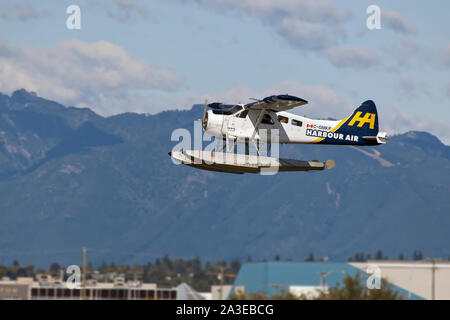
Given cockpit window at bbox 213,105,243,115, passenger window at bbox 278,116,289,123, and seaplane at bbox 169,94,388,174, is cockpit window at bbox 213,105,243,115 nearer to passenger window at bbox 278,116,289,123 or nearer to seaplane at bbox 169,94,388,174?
seaplane at bbox 169,94,388,174

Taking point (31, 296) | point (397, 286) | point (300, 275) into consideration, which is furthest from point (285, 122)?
point (300, 275)

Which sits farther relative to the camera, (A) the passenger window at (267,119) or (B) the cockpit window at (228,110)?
(B) the cockpit window at (228,110)

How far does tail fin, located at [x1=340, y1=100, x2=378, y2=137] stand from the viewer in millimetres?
43781

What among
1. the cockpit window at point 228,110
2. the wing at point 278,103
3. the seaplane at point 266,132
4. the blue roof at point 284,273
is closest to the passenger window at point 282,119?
the seaplane at point 266,132

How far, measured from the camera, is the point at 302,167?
132 feet

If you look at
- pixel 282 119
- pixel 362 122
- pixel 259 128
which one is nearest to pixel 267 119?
pixel 259 128

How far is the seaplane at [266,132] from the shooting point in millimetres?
39219

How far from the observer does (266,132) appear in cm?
4184

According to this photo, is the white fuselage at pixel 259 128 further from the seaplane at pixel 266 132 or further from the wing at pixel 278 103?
the wing at pixel 278 103

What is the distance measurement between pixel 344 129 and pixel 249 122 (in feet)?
16.8

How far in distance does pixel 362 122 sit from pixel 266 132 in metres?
5.27

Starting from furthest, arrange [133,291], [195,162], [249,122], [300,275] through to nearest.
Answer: [300,275] < [133,291] < [249,122] < [195,162]

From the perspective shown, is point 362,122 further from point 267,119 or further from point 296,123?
point 267,119
